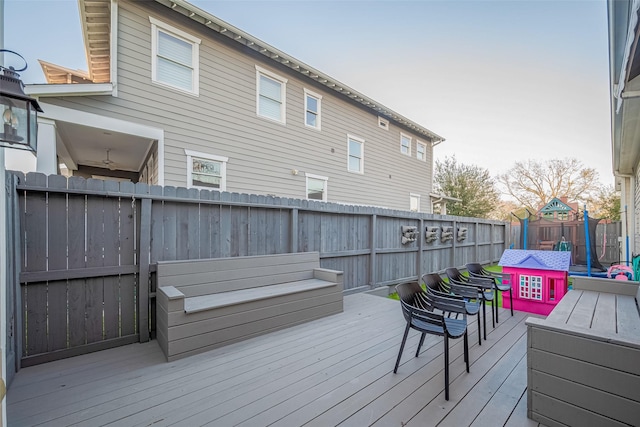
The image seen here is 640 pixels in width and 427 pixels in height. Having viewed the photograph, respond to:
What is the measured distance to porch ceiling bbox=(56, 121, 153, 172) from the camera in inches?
208

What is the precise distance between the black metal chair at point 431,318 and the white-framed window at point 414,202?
958 centimetres

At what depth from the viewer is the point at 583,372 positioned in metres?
1.71

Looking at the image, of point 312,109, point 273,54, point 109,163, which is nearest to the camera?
point 273,54

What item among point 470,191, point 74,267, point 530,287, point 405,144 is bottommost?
point 530,287

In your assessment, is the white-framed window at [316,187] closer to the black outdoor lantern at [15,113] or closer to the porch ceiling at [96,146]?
the porch ceiling at [96,146]

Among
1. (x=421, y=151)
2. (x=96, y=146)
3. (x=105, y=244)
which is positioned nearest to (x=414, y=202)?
(x=421, y=151)

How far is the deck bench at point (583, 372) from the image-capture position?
158cm

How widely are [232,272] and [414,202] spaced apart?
1034 cm

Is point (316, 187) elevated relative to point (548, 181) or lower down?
lower down

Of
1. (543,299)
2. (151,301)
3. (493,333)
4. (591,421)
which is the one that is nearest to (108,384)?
(151,301)

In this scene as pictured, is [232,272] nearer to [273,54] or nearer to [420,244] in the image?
[420,244]

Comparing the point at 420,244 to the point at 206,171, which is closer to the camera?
the point at 206,171

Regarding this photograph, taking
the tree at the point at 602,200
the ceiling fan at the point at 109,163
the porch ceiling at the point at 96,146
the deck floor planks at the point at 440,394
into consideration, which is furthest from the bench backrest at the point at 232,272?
the tree at the point at 602,200

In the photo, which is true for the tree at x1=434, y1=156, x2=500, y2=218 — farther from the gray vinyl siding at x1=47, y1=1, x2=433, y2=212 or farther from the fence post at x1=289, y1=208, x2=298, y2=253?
the fence post at x1=289, y1=208, x2=298, y2=253
